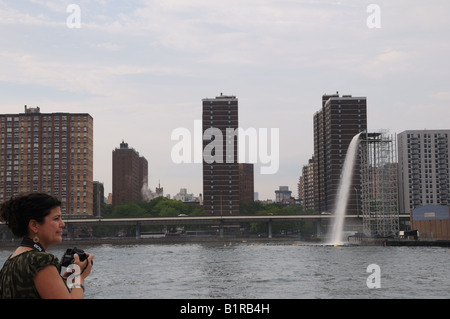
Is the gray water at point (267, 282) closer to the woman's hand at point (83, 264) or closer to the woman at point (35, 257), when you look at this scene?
the woman's hand at point (83, 264)

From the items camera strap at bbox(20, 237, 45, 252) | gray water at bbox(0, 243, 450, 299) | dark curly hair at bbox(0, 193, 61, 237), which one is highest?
dark curly hair at bbox(0, 193, 61, 237)

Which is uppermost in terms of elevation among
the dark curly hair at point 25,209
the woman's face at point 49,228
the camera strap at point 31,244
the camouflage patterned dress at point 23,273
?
the dark curly hair at point 25,209

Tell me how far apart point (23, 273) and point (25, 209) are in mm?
552

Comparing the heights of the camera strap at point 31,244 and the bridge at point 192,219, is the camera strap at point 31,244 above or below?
above

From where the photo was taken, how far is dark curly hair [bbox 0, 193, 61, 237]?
4832mm

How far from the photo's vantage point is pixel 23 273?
178 inches

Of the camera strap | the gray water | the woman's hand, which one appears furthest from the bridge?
the camera strap

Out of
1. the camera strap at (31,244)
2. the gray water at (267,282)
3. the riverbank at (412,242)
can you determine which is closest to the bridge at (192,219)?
the riverbank at (412,242)

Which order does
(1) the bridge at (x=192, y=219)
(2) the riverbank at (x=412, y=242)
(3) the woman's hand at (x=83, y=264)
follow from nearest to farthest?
1. (3) the woman's hand at (x=83, y=264)
2. (2) the riverbank at (x=412, y=242)
3. (1) the bridge at (x=192, y=219)

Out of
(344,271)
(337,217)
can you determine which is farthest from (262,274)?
(337,217)

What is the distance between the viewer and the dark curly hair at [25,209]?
483 centimetres

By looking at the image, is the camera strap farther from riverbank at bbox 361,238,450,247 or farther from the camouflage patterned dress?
riverbank at bbox 361,238,450,247

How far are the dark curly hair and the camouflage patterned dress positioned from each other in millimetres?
333
